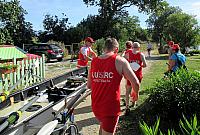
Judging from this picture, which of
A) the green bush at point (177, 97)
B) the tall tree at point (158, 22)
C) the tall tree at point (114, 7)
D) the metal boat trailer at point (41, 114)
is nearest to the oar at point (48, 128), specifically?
the metal boat trailer at point (41, 114)

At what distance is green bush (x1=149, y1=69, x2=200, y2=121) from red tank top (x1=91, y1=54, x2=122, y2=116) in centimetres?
239

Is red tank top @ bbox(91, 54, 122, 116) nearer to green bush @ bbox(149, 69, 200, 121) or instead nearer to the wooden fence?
green bush @ bbox(149, 69, 200, 121)

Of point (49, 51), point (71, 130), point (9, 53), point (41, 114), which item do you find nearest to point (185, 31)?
point (49, 51)

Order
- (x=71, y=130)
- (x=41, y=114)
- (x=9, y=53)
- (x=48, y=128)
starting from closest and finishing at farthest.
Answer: (x=48, y=128)
(x=41, y=114)
(x=71, y=130)
(x=9, y=53)

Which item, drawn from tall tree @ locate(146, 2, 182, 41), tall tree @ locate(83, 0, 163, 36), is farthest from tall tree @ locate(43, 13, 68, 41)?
tall tree @ locate(146, 2, 182, 41)

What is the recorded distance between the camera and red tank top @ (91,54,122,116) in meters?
5.00

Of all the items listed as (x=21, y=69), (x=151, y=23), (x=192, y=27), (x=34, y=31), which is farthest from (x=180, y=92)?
(x=151, y=23)

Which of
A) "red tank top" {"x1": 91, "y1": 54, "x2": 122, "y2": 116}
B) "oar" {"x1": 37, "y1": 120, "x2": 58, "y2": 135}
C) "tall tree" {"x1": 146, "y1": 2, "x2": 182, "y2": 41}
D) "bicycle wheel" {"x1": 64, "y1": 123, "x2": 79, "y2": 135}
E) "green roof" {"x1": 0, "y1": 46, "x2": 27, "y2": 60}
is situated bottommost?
"bicycle wheel" {"x1": 64, "y1": 123, "x2": 79, "y2": 135}

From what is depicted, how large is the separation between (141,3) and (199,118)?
44755 mm

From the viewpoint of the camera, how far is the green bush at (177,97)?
22.7 ft

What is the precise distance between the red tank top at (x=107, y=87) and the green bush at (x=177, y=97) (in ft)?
7.83

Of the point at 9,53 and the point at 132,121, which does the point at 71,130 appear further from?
the point at 9,53

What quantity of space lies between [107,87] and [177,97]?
2571mm

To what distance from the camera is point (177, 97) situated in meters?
7.08
